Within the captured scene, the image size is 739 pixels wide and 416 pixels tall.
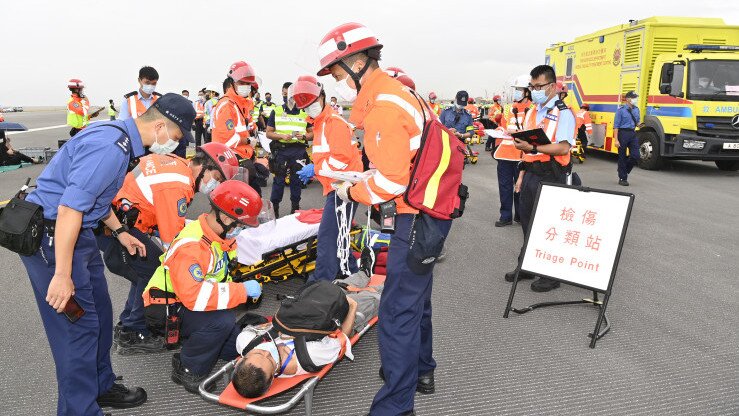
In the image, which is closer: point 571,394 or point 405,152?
point 405,152

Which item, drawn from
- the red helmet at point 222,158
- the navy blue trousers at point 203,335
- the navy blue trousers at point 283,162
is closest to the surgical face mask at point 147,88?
the navy blue trousers at point 283,162

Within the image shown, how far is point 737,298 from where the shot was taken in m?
4.93

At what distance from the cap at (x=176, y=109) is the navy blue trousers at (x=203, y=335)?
1.24 metres

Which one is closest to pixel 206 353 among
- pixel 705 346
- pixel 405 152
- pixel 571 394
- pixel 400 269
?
pixel 400 269

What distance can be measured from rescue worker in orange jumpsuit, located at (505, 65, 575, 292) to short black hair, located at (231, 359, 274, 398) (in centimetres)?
316

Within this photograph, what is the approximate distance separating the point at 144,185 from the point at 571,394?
3222 millimetres

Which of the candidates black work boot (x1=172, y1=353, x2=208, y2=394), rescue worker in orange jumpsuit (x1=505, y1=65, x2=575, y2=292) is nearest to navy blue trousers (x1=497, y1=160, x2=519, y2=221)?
rescue worker in orange jumpsuit (x1=505, y1=65, x2=575, y2=292)

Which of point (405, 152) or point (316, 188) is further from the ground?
point (405, 152)

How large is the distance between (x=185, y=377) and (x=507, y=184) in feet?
18.1

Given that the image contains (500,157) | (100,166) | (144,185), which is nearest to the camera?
(100,166)

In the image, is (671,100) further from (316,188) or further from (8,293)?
(8,293)

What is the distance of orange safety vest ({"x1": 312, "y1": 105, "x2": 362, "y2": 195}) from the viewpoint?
4.40 metres

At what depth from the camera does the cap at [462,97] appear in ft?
38.7

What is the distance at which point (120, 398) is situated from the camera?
10.2 feet
